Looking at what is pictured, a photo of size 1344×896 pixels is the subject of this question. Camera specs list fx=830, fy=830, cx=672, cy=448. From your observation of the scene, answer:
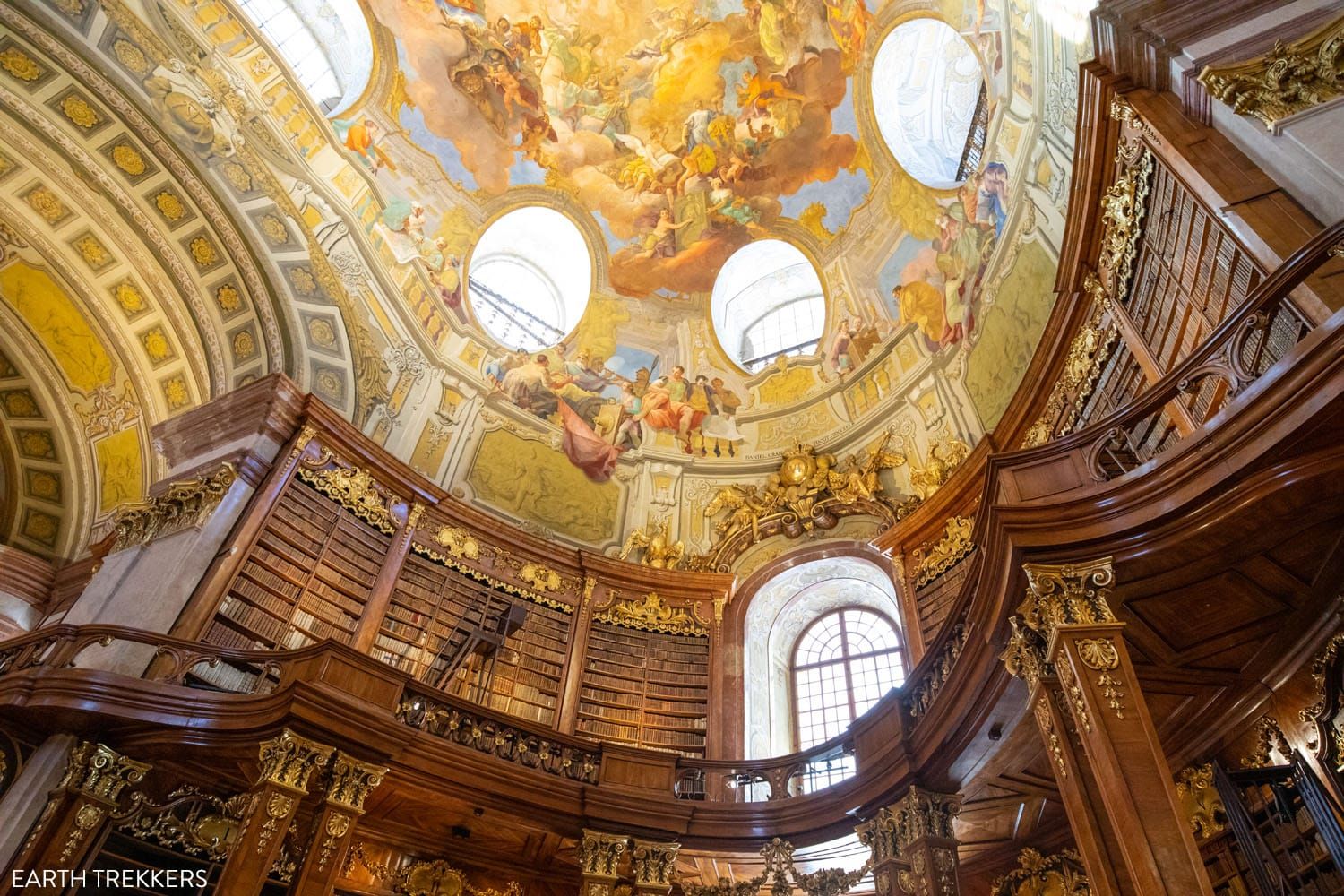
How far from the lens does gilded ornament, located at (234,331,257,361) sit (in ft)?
41.7

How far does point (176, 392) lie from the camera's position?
13219 millimetres

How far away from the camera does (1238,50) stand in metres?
6.65

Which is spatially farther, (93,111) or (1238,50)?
(93,111)

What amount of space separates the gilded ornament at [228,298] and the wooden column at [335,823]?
25.5 ft

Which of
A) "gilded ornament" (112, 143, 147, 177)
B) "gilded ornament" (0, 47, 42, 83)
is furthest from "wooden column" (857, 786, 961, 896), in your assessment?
"gilded ornament" (0, 47, 42, 83)

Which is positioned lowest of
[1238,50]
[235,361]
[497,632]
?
[497,632]

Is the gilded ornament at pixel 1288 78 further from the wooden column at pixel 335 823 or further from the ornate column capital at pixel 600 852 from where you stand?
the wooden column at pixel 335 823

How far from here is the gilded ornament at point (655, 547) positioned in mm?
14242

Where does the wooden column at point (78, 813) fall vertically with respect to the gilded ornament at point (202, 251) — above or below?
below

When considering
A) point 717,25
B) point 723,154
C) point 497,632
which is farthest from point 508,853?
point 717,25

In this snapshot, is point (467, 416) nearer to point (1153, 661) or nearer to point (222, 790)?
point (222, 790)

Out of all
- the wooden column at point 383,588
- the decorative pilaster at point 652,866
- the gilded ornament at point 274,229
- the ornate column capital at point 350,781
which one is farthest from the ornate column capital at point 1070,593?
the gilded ornament at point 274,229

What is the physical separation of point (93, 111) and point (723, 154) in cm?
1065

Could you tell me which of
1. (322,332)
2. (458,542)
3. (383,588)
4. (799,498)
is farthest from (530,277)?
(383,588)
